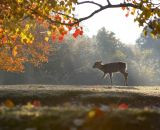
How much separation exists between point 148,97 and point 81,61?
173 feet

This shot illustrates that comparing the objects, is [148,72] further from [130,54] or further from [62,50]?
[62,50]

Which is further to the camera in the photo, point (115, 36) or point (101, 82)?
point (115, 36)

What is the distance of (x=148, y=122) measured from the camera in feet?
30.7

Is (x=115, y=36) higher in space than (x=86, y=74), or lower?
higher

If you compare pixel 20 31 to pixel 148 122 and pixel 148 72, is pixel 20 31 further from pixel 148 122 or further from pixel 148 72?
pixel 148 72

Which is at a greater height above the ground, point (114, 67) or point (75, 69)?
point (114, 67)

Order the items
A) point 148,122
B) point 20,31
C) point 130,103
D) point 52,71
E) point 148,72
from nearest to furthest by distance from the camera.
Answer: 1. point 148,122
2. point 130,103
3. point 20,31
4. point 52,71
5. point 148,72

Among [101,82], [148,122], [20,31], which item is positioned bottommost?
[101,82]

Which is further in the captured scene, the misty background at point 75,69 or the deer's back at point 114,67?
the misty background at point 75,69

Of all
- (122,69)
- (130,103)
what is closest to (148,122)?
(130,103)

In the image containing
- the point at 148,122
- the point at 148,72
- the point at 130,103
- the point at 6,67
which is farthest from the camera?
the point at 148,72

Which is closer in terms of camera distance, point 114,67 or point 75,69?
point 114,67

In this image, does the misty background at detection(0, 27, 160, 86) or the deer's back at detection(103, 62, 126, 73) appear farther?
the misty background at detection(0, 27, 160, 86)

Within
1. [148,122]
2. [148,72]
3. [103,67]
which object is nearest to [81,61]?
[148,72]
